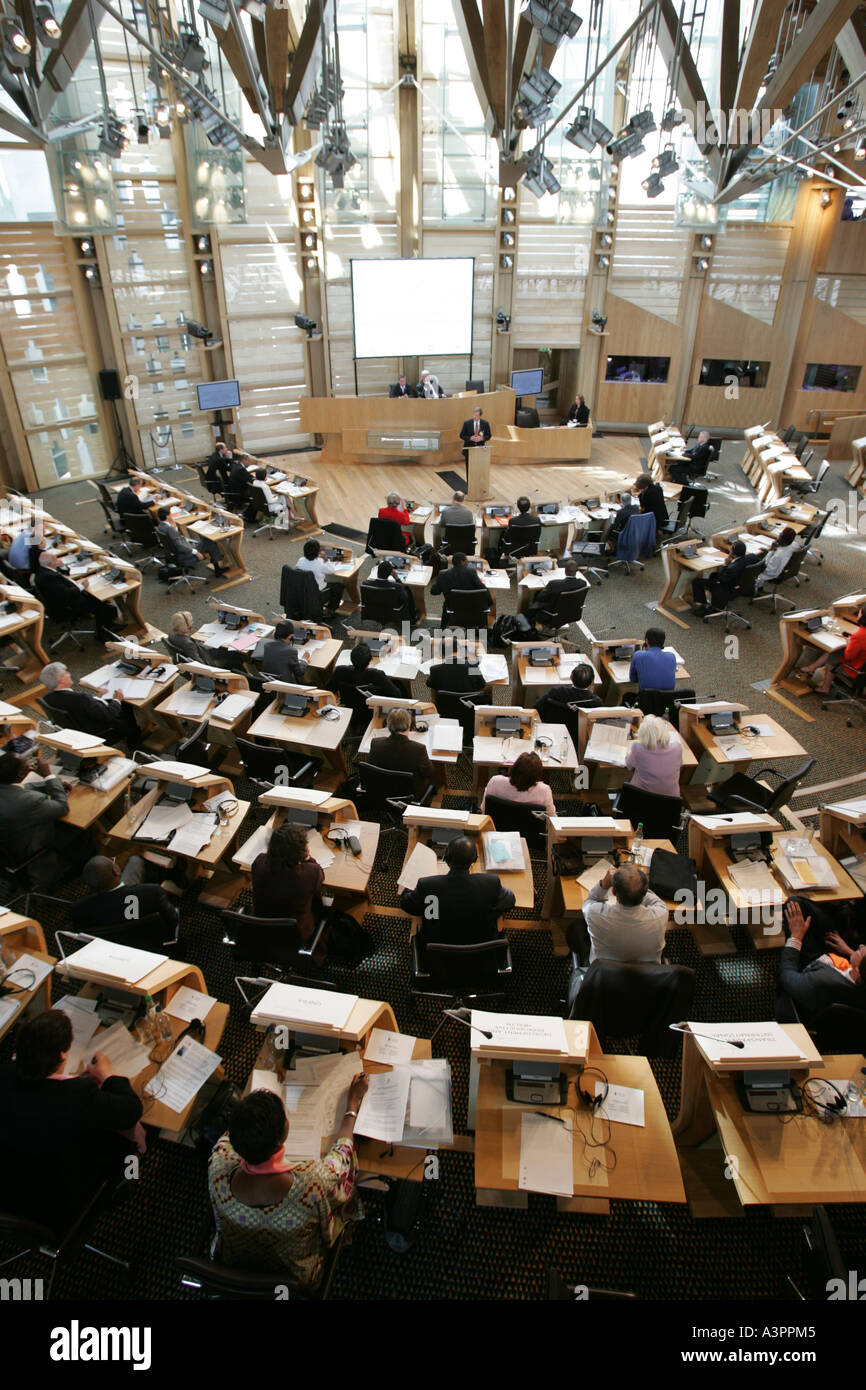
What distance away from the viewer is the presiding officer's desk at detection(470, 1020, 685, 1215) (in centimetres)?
Answer: 324

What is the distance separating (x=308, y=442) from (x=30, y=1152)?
16.5m

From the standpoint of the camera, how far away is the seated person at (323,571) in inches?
361

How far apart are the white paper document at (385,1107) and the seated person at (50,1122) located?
1016 millimetres

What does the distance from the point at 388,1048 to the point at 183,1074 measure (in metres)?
1.01

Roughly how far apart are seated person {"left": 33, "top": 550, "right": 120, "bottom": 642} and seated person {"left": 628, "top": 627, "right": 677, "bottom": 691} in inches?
241

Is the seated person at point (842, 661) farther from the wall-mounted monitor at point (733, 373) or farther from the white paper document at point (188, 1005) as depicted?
the wall-mounted monitor at point (733, 373)

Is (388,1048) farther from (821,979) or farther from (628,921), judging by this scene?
(821,979)

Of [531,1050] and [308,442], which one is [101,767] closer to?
Answer: [531,1050]

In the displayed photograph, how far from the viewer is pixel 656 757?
5.61 m

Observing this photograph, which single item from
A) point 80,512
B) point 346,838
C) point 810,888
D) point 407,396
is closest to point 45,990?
point 346,838

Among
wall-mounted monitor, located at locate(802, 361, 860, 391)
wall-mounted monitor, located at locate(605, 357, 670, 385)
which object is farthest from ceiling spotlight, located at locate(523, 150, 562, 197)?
wall-mounted monitor, located at locate(802, 361, 860, 391)

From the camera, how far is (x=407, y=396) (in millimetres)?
16531

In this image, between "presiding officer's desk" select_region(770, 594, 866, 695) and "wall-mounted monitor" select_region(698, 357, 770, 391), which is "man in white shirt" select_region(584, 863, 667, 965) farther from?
"wall-mounted monitor" select_region(698, 357, 770, 391)

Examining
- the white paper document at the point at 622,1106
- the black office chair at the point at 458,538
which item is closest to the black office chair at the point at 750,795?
the white paper document at the point at 622,1106
